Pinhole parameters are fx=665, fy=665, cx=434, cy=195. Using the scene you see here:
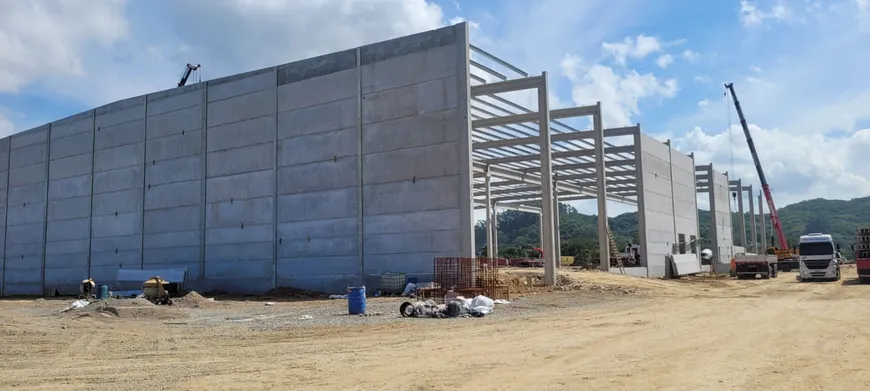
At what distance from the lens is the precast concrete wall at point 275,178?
1150 inches

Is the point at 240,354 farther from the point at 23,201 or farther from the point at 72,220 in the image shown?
the point at 23,201

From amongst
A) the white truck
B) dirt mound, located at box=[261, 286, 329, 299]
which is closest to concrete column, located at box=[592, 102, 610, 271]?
the white truck

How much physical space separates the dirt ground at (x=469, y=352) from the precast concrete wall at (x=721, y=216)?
3760 cm

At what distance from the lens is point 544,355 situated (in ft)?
34.2

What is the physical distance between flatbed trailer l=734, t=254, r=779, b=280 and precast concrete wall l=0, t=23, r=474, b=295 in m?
23.9

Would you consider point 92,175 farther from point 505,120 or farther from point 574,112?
point 574,112

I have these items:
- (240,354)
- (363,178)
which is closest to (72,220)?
(363,178)

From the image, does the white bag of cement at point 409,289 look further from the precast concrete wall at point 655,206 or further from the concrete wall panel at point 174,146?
the precast concrete wall at point 655,206

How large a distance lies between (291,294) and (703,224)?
111 meters

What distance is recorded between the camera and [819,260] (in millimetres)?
36938

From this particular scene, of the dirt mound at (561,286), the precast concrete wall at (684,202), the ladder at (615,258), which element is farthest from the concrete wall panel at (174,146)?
the precast concrete wall at (684,202)

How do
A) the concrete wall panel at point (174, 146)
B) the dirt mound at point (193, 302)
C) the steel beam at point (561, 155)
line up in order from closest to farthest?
the dirt mound at point (193, 302), the concrete wall panel at point (174, 146), the steel beam at point (561, 155)

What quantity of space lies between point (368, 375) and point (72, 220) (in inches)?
1614

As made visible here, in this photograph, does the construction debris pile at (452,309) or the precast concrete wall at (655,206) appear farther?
the precast concrete wall at (655,206)
